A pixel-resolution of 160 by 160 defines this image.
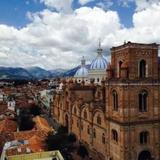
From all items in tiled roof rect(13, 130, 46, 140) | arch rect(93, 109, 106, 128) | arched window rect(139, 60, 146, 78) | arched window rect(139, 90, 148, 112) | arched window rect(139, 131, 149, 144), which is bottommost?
tiled roof rect(13, 130, 46, 140)

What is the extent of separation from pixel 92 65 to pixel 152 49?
130 ft

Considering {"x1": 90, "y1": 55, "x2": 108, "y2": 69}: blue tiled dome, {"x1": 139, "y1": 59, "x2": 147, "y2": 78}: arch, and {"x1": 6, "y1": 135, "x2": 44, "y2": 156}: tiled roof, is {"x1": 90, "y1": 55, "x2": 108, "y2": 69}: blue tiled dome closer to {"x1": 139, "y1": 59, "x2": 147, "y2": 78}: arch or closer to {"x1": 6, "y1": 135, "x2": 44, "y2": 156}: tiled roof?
{"x1": 6, "y1": 135, "x2": 44, "y2": 156}: tiled roof

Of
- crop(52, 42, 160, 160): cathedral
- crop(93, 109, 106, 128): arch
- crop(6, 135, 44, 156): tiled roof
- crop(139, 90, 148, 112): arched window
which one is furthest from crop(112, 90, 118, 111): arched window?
crop(6, 135, 44, 156): tiled roof

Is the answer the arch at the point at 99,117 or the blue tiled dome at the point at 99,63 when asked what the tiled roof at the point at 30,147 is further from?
the blue tiled dome at the point at 99,63

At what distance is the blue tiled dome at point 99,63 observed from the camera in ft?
266

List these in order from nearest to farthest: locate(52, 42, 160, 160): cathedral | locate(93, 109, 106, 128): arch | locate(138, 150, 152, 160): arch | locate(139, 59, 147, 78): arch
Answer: locate(52, 42, 160, 160): cathedral < locate(139, 59, 147, 78): arch < locate(138, 150, 152, 160): arch < locate(93, 109, 106, 128): arch

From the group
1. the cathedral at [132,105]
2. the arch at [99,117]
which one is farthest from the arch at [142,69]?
the arch at [99,117]

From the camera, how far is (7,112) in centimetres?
9806

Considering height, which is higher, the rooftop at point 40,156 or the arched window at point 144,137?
the arched window at point 144,137

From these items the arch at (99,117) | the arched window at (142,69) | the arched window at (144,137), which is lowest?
the arched window at (144,137)

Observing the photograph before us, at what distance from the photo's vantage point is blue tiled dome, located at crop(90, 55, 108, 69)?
80938 mm

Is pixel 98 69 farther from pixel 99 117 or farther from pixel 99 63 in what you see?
pixel 99 117

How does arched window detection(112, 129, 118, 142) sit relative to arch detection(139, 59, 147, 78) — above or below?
below

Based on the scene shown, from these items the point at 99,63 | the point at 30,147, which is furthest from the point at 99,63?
the point at 30,147
